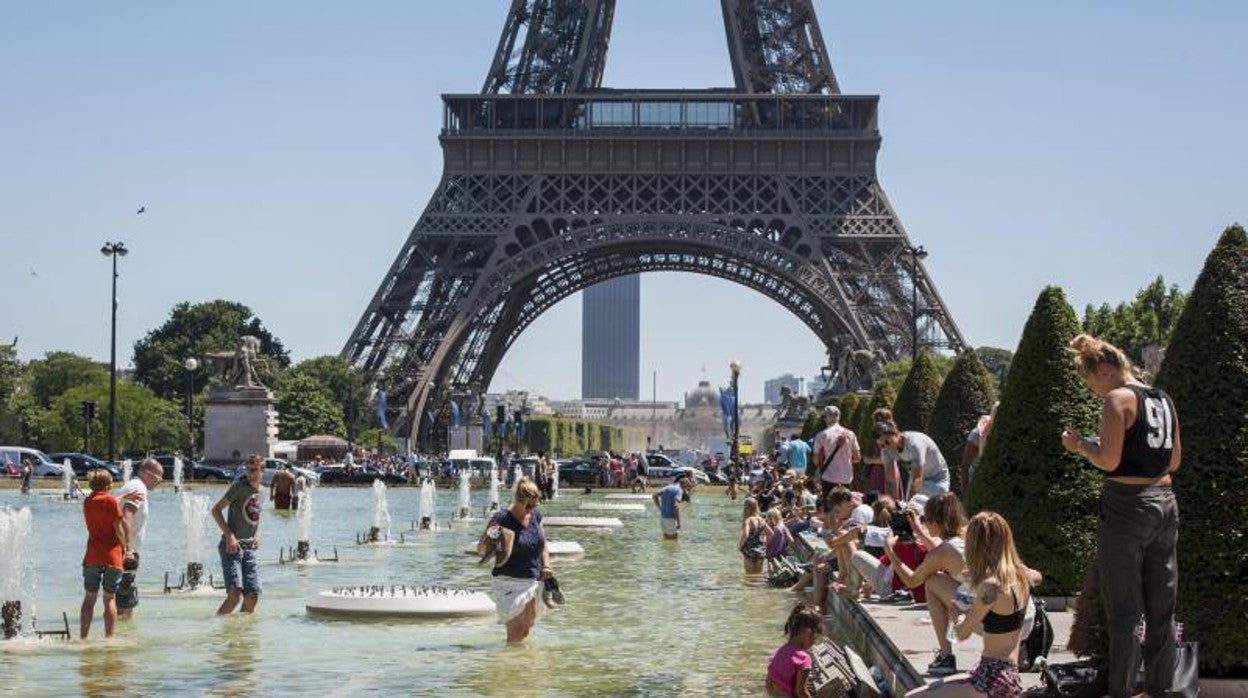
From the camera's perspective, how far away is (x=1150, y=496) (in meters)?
10.2

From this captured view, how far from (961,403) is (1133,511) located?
15198 mm

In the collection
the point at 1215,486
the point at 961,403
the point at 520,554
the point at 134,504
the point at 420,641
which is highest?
the point at 961,403

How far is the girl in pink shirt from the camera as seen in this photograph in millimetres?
11758

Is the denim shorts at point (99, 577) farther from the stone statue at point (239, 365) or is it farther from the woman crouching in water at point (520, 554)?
the stone statue at point (239, 365)

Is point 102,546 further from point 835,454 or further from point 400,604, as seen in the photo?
point 835,454

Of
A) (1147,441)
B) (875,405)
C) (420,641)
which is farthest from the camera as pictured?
(875,405)

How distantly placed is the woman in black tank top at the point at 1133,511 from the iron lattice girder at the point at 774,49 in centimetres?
7412

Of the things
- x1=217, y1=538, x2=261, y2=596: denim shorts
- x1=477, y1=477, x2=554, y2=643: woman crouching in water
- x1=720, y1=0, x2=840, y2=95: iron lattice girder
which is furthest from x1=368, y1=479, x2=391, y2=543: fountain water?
x1=720, y1=0, x2=840, y2=95: iron lattice girder

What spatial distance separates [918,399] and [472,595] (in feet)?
43.5

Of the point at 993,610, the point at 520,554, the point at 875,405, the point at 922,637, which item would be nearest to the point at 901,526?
the point at 922,637

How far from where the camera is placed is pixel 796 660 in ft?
38.7

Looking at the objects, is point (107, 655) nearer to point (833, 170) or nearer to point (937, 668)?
point (937, 668)

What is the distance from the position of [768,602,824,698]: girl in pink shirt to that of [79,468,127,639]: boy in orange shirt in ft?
21.3

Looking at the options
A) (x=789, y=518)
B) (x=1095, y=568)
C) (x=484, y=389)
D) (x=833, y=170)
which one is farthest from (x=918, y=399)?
(x=484, y=389)
